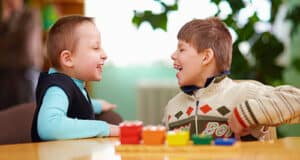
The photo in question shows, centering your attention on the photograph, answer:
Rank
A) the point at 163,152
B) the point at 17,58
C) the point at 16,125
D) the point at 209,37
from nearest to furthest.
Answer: the point at 163,152 → the point at 209,37 → the point at 16,125 → the point at 17,58

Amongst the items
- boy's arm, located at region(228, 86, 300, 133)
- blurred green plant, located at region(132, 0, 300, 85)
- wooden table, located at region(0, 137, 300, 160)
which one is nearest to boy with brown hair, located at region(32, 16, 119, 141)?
wooden table, located at region(0, 137, 300, 160)

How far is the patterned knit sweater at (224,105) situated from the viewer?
51.5 inches

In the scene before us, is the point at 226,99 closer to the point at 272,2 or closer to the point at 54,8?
the point at 272,2

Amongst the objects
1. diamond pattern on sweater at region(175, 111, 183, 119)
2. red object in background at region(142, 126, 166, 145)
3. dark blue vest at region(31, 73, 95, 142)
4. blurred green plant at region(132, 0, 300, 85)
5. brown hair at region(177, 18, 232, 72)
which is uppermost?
blurred green plant at region(132, 0, 300, 85)

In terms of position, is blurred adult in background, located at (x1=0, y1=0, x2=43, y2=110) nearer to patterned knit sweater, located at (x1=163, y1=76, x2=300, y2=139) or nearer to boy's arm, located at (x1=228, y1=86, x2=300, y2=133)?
patterned knit sweater, located at (x1=163, y1=76, x2=300, y2=139)

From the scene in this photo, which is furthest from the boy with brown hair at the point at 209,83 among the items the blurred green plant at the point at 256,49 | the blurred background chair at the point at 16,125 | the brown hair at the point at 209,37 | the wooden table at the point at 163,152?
the blurred green plant at the point at 256,49

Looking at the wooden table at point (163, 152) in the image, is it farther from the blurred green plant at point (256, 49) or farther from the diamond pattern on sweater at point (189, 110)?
the blurred green plant at point (256, 49)

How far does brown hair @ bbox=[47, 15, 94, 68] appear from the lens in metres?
1.47

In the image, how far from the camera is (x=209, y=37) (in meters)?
1.44

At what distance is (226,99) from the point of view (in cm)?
146

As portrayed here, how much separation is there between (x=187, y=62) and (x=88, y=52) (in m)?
0.23

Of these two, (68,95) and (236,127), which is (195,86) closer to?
(236,127)

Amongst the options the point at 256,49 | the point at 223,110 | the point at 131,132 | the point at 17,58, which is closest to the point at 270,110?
the point at 223,110

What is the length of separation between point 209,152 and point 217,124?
0.27 m
